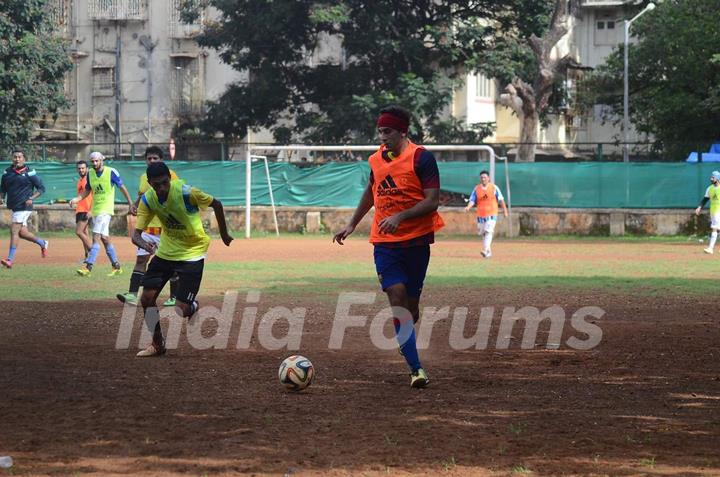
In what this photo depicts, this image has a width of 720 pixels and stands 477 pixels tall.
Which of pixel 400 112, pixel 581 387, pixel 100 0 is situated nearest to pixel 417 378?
pixel 581 387

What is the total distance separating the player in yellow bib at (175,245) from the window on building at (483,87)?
50256mm

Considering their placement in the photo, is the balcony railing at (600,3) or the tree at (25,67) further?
the balcony railing at (600,3)

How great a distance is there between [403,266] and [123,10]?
54489 millimetres

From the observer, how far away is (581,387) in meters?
9.02

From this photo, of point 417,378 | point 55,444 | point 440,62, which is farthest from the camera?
point 440,62

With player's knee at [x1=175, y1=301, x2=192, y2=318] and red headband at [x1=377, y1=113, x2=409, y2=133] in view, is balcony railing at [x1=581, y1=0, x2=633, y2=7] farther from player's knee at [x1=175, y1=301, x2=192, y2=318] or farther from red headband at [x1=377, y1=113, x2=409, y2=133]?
red headband at [x1=377, y1=113, x2=409, y2=133]

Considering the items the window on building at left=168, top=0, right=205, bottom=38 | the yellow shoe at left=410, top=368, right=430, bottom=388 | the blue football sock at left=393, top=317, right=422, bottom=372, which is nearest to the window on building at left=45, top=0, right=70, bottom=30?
the window on building at left=168, top=0, right=205, bottom=38

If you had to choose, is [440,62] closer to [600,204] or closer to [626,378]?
[600,204]

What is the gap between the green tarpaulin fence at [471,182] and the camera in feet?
115

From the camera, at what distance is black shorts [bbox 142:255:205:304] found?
1084cm

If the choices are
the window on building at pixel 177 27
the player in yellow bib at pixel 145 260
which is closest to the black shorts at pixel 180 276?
the player in yellow bib at pixel 145 260

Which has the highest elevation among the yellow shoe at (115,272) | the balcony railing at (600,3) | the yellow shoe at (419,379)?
the balcony railing at (600,3)

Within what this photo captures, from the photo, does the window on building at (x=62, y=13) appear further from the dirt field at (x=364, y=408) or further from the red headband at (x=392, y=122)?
the red headband at (x=392, y=122)

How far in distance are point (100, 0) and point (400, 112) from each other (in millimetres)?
54969
